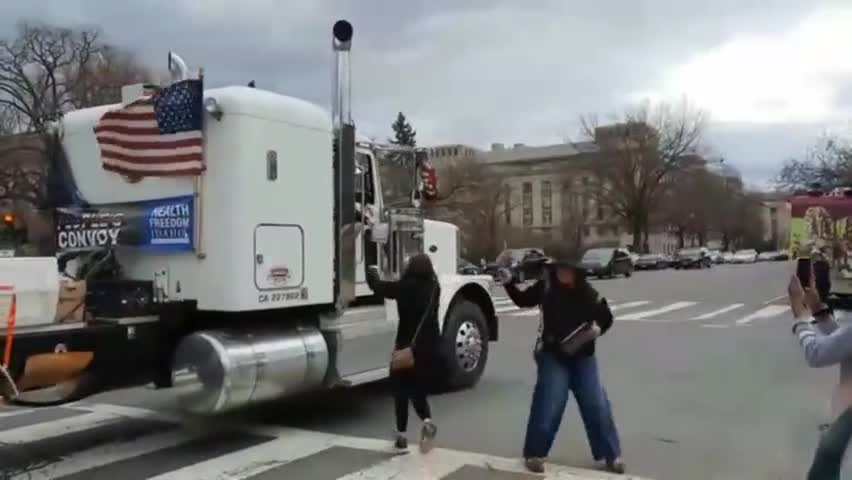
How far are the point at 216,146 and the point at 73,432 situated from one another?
10.2ft

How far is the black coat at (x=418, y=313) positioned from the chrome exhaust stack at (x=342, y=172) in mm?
1104

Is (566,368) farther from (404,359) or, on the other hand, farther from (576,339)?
(404,359)

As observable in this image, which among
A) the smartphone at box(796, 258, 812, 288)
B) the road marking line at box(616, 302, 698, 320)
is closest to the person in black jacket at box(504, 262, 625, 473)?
the smartphone at box(796, 258, 812, 288)

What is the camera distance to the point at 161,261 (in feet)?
24.3

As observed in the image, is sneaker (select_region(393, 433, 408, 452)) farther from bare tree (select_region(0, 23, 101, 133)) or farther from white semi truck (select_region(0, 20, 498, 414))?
bare tree (select_region(0, 23, 101, 133))

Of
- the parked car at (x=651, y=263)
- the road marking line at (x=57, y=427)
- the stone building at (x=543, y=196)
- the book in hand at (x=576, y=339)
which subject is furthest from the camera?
the stone building at (x=543, y=196)

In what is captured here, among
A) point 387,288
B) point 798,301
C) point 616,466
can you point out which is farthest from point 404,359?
point 798,301

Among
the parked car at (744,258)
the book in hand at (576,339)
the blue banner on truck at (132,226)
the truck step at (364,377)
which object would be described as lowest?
the parked car at (744,258)

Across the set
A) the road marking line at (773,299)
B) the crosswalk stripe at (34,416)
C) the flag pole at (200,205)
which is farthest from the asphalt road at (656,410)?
the road marking line at (773,299)

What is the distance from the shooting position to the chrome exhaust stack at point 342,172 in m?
8.05

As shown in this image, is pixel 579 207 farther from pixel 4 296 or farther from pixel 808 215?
pixel 4 296

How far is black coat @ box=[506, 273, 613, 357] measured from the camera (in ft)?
20.6

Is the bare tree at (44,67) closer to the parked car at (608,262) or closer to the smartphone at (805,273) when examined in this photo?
the parked car at (608,262)

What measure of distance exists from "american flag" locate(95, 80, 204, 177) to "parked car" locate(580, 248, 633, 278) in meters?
35.5
